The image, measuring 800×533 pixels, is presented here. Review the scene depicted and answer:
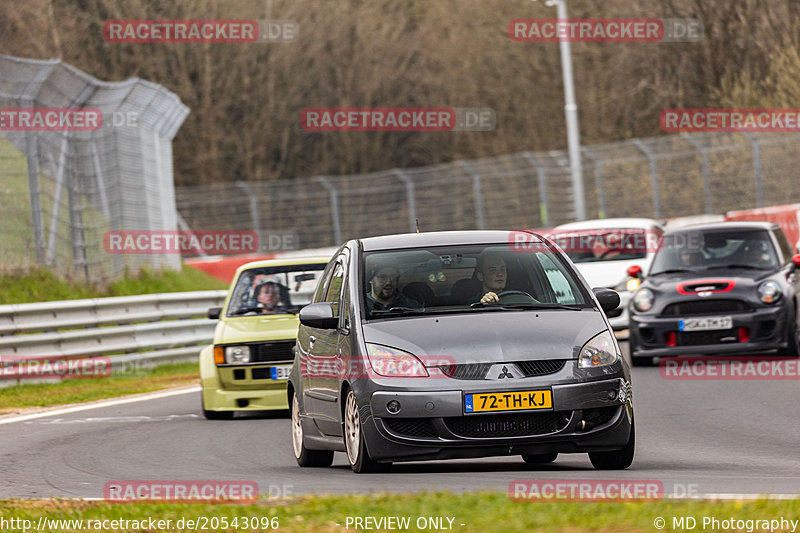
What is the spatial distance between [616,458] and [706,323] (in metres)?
7.77

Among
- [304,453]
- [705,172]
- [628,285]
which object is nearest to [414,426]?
[304,453]

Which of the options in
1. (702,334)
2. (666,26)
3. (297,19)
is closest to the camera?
(702,334)

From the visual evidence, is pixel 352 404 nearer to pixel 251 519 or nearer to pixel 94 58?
pixel 251 519

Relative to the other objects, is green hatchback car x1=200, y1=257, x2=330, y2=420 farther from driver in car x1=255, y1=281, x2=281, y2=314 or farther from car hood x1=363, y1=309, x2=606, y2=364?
car hood x1=363, y1=309, x2=606, y2=364

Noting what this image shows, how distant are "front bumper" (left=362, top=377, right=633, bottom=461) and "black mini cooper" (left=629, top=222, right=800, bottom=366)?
26.4ft

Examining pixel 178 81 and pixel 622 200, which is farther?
pixel 178 81

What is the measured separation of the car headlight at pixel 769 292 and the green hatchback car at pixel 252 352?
4.74 m

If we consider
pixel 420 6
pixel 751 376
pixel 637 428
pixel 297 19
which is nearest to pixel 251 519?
pixel 637 428

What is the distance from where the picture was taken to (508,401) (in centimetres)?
821

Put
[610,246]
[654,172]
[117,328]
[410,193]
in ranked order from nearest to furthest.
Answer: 1. [117,328]
2. [610,246]
3. [654,172]
4. [410,193]

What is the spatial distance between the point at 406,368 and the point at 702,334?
849 cm

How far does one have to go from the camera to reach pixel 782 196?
32.5 metres

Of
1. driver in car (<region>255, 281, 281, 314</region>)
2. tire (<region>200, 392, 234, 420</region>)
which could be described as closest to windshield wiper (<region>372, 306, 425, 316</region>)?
tire (<region>200, 392, 234, 420</region>)

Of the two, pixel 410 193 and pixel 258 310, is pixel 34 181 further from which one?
pixel 410 193
